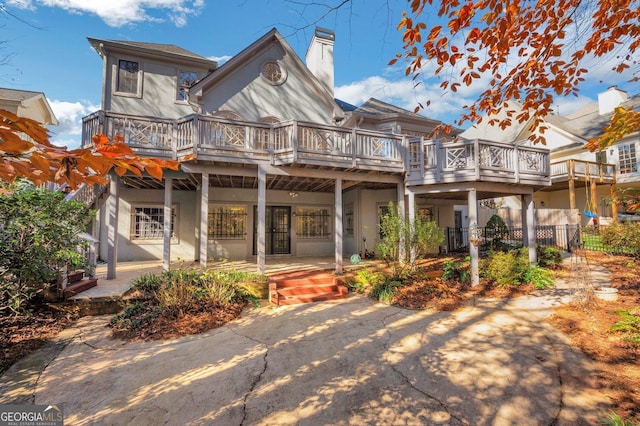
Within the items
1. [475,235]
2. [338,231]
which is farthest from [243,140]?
[475,235]

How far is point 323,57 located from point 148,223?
415 inches

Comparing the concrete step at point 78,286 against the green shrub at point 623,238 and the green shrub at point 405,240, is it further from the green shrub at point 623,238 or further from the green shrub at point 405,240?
the green shrub at point 623,238

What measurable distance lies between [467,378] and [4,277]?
6.67 meters

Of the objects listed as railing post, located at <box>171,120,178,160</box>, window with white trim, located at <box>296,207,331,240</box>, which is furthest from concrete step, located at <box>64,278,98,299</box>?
window with white trim, located at <box>296,207,331,240</box>

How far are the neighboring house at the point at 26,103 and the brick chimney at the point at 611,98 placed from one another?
3259 cm

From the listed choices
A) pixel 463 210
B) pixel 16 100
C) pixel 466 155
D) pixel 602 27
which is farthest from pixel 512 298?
pixel 16 100

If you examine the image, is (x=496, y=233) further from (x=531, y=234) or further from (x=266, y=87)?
(x=266, y=87)

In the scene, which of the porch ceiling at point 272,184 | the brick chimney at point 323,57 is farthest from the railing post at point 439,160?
the brick chimney at point 323,57

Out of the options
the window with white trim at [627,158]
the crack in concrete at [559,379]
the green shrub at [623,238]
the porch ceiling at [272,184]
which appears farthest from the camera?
the window with white trim at [627,158]

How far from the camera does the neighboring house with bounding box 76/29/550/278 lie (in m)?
7.16

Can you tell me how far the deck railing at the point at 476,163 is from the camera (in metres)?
7.75

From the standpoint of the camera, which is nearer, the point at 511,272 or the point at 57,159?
the point at 57,159

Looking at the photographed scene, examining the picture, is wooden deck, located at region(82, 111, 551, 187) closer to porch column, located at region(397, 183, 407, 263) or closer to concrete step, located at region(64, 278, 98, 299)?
porch column, located at region(397, 183, 407, 263)

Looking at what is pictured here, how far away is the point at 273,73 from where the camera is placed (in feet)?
35.6
